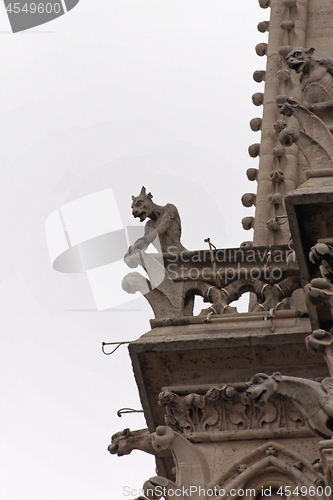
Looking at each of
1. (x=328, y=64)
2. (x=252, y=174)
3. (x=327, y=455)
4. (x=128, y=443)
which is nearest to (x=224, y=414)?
(x=128, y=443)

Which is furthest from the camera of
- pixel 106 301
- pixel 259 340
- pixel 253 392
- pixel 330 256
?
pixel 106 301

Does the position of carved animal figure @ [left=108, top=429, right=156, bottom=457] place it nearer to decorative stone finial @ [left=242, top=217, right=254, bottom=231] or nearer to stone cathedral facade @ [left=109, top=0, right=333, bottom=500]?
stone cathedral facade @ [left=109, top=0, right=333, bottom=500]

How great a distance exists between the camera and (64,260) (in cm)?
1283

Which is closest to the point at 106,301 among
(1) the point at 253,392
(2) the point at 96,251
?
(2) the point at 96,251

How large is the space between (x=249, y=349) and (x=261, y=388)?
203cm

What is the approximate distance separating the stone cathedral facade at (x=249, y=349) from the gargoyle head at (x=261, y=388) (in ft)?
Result: 0.04

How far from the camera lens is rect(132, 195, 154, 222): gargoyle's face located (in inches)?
492

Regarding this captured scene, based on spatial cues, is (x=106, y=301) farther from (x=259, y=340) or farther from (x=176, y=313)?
(x=259, y=340)

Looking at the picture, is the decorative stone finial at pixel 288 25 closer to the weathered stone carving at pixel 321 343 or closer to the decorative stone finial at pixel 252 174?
the decorative stone finial at pixel 252 174

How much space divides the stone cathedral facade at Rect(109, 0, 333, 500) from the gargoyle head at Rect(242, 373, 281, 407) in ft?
0.04

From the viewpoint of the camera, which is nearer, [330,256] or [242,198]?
[330,256]

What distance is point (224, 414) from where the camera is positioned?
420 inches

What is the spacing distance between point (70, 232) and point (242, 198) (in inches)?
117

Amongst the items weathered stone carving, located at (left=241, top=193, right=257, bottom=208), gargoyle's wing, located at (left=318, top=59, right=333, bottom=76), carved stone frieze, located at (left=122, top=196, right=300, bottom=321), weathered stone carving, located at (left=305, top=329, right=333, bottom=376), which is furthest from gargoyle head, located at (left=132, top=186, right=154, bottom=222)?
weathered stone carving, located at (left=305, top=329, right=333, bottom=376)
